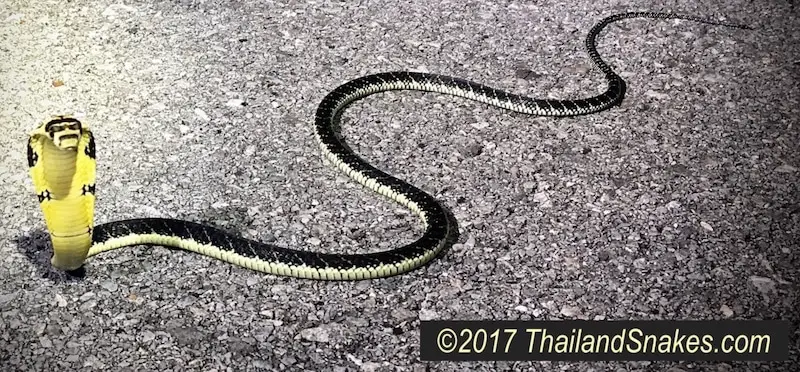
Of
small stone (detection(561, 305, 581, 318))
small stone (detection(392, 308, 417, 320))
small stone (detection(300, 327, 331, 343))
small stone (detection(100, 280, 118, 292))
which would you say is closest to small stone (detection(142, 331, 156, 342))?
small stone (detection(100, 280, 118, 292))

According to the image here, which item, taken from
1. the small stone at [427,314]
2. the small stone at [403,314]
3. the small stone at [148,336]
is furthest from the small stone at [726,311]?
the small stone at [148,336]

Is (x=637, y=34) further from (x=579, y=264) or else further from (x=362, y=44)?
(x=579, y=264)

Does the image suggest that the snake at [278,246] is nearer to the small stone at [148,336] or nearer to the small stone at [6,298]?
the small stone at [6,298]

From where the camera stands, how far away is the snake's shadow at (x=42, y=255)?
5312 mm

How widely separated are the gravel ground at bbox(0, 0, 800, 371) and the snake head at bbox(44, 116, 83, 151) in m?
1.19

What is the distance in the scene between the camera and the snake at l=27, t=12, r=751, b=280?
456 cm

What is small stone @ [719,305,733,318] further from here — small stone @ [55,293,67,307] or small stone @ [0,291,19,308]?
small stone @ [0,291,19,308]

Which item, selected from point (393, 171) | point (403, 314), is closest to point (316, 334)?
point (403, 314)

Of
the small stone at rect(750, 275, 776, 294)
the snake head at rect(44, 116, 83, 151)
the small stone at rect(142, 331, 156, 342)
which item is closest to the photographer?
the snake head at rect(44, 116, 83, 151)

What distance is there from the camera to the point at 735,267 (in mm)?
5703

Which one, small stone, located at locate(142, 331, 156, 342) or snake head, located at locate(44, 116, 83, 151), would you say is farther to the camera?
small stone, located at locate(142, 331, 156, 342)

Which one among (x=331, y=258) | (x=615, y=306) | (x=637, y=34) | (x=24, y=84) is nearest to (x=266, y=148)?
(x=331, y=258)

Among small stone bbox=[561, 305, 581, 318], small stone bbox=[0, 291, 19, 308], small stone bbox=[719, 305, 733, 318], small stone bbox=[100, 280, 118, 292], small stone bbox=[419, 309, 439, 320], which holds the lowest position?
small stone bbox=[719, 305, 733, 318]

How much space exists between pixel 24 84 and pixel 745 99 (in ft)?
21.4
